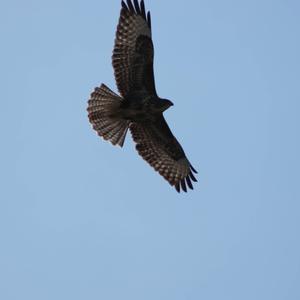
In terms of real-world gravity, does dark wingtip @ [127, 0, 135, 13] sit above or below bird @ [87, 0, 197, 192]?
above

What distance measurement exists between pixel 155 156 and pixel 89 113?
177 centimetres

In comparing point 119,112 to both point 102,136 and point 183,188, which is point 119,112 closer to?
point 102,136

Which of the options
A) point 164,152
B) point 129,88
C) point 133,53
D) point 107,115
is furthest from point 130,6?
point 164,152

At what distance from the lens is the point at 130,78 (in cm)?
1505

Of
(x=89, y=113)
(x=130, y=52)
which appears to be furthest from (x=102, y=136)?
(x=130, y=52)

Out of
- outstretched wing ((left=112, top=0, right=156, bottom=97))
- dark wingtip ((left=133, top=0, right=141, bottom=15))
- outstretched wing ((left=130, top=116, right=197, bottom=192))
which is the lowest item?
outstretched wing ((left=130, top=116, right=197, bottom=192))

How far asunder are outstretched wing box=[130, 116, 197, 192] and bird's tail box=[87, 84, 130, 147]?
2.08ft

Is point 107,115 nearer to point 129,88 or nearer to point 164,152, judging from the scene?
point 129,88

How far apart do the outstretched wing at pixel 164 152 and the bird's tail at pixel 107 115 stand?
2.08ft

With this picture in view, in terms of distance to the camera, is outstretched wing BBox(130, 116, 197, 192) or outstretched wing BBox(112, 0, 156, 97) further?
outstretched wing BBox(130, 116, 197, 192)

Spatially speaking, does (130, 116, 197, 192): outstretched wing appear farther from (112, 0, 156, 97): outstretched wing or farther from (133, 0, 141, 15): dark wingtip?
(133, 0, 141, 15): dark wingtip

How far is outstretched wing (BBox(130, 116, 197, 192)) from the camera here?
1603 cm

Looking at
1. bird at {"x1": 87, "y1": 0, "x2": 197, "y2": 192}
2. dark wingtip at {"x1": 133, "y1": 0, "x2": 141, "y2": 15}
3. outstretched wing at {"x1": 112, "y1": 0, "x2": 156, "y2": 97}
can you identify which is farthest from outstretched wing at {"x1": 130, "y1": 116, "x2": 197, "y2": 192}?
dark wingtip at {"x1": 133, "y1": 0, "x2": 141, "y2": 15}

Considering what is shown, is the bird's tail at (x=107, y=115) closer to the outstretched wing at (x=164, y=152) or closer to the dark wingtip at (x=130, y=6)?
the outstretched wing at (x=164, y=152)
